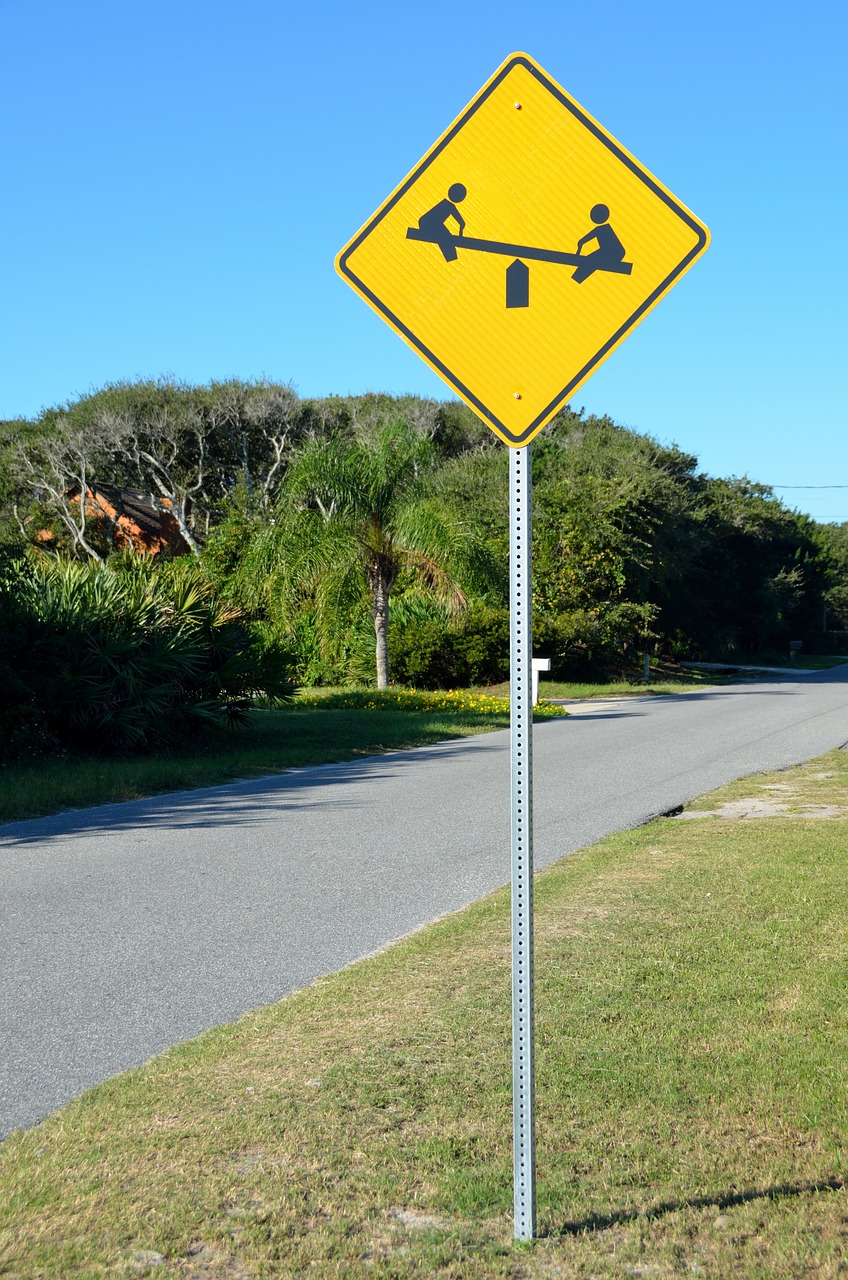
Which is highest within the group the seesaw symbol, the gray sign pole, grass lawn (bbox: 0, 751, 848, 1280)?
the seesaw symbol

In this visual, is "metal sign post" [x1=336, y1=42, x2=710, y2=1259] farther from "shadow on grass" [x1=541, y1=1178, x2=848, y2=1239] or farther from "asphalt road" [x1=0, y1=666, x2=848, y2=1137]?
"asphalt road" [x1=0, y1=666, x2=848, y2=1137]

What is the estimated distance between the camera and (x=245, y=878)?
8.48 m

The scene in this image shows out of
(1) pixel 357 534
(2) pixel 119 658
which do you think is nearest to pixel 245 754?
(2) pixel 119 658

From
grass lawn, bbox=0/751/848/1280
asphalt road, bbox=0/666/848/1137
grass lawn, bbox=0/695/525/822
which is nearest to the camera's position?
grass lawn, bbox=0/751/848/1280

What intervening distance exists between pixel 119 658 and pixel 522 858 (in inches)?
539

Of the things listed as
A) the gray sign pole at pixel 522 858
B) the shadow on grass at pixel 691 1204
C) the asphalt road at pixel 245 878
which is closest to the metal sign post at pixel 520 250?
the gray sign pole at pixel 522 858

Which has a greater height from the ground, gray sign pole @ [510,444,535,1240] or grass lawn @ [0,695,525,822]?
gray sign pole @ [510,444,535,1240]

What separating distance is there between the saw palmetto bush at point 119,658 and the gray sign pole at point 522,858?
12298 mm

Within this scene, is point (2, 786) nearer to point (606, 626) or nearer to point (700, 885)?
point (700, 885)

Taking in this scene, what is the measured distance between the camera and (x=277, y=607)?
23.7m

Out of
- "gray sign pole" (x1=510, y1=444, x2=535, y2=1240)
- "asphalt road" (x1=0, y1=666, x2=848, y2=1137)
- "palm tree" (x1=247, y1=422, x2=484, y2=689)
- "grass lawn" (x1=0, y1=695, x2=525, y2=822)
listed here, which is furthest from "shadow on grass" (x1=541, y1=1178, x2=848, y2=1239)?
"palm tree" (x1=247, y1=422, x2=484, y2=689)

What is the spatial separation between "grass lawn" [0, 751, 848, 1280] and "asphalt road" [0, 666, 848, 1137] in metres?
0.47

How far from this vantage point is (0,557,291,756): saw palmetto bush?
15.1 m

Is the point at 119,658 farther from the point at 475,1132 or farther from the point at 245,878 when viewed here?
the point at 475,1132
